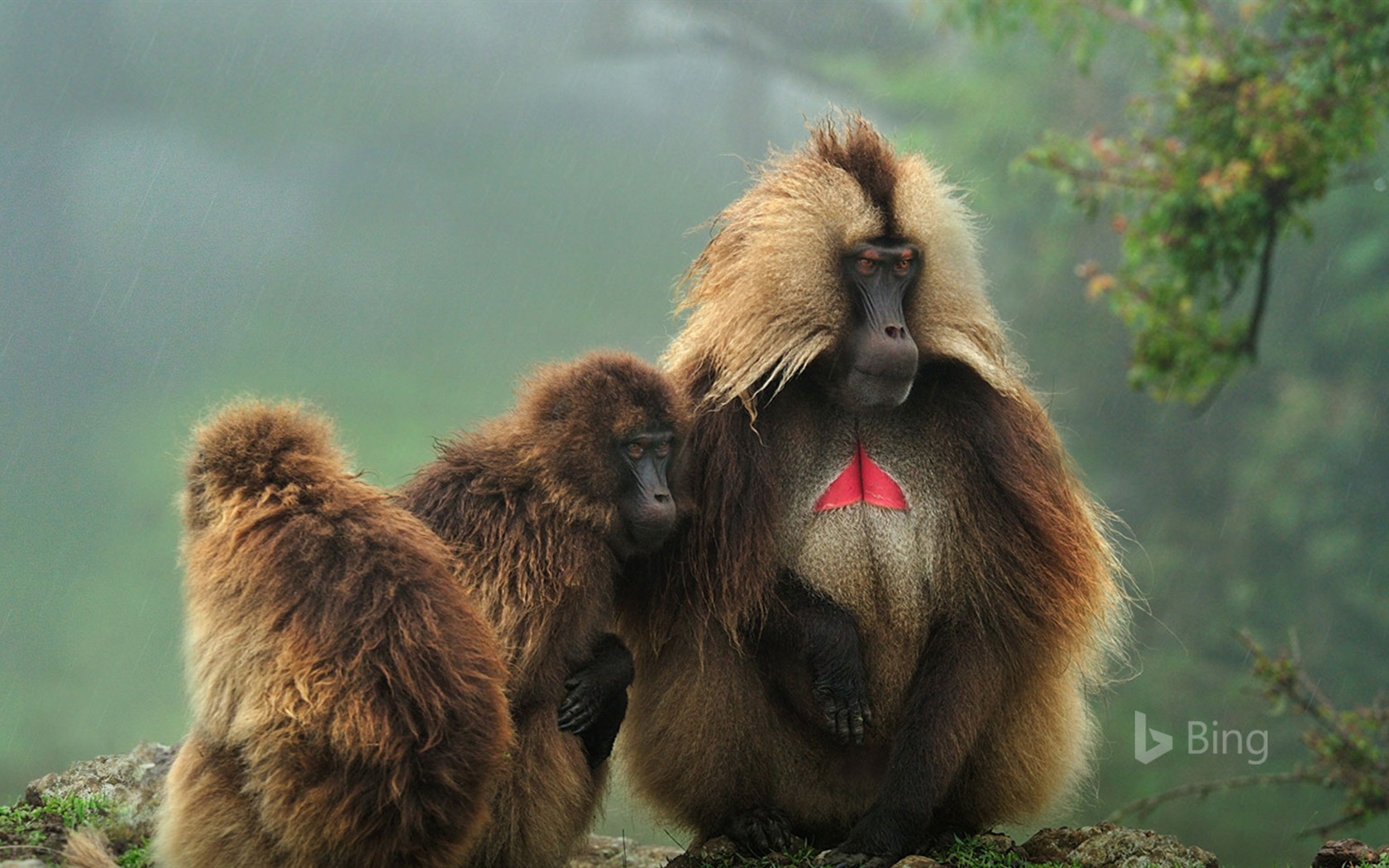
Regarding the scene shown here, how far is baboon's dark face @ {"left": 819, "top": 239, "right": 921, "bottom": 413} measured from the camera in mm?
3848

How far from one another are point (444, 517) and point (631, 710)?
1.04 m

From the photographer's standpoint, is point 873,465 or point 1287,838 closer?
point 873,465

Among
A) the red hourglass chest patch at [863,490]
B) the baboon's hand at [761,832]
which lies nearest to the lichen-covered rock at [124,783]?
the baboon's hand at [761,832]

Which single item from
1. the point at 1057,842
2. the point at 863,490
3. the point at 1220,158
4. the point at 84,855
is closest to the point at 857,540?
the point at 863,490

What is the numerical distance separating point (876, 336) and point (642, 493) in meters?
0.81

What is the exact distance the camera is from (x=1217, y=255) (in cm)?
824

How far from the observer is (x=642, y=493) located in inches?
145

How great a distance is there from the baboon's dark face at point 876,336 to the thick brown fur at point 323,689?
1.33 metres

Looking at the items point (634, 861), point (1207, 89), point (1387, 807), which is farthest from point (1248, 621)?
point (634, 861)

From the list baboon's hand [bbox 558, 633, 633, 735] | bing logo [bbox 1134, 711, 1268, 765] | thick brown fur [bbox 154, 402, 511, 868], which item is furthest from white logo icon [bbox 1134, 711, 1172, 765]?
thick brown fur [bbox 154, 402, 511, 868]

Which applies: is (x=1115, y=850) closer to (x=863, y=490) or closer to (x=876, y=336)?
(x=863, y=490)

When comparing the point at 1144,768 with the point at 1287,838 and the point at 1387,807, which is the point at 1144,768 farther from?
the point at 1387,807

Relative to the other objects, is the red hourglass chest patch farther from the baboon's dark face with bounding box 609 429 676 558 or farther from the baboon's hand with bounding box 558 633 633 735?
the baboon's hand with bounding box 558 633 633 735

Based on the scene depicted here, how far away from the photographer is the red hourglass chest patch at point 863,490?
4016 mm
